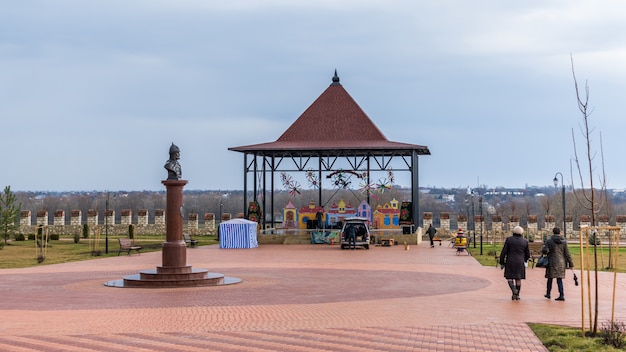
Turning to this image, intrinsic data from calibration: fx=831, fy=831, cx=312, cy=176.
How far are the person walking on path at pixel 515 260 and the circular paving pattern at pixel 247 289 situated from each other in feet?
6.05

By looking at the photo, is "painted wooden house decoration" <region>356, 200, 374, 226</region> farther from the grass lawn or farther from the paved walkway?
the paved walkway

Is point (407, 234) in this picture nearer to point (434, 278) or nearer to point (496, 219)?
point (496, 219)

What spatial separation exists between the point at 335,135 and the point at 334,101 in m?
2.84

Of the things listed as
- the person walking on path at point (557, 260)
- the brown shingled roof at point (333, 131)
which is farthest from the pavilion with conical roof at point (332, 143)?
the person walking on path at point (557, 260)

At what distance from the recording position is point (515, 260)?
14.7 m

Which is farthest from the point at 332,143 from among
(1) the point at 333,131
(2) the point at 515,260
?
(2) the point at 515,260

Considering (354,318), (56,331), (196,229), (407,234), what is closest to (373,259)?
(407,234)

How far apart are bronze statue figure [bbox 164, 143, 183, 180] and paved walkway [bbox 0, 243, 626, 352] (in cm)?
289

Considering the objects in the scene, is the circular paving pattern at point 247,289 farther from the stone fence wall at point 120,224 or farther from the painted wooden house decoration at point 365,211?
the stone fence wall at point 120,224

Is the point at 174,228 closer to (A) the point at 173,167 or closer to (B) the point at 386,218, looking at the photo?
(A) the point at 173,167

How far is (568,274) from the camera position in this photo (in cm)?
2034

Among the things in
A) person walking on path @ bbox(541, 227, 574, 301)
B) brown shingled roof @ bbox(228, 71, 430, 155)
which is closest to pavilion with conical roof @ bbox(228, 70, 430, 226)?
brown shingled roof @ bbox(228, 71, 430, 155)

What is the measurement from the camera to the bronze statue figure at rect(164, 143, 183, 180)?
19625 mm

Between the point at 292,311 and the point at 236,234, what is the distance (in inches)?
843
